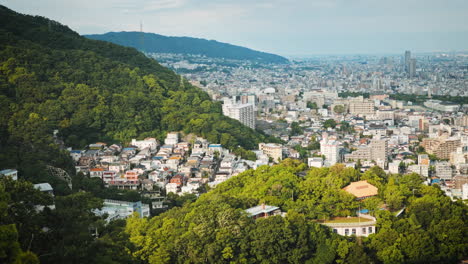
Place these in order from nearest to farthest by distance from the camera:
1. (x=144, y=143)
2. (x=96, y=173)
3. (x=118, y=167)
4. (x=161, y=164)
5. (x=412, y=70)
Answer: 1. (x=96, y=173)
2. (x=118, y=167)
3. (x=161, y=164)
4. (x=144, y=143)
5. (x=412, y=70)

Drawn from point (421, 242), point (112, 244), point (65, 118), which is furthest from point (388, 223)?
point (65, 118)

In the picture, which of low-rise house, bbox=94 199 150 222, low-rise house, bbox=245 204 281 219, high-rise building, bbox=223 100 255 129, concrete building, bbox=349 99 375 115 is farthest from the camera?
concrete building, bbox=349 99 375 115

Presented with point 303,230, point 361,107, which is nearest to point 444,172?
point 303,230

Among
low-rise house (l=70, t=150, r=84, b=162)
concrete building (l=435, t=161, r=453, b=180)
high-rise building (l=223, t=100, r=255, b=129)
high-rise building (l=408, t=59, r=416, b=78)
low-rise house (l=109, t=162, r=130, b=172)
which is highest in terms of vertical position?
high-rise building (l=408, t=59, r=416, b=78)

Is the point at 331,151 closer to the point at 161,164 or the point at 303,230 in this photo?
the point at 161,164

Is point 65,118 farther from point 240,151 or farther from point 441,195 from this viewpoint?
point 441,195

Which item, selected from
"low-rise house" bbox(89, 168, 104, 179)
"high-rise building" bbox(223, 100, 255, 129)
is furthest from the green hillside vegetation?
"high-rise building" bbox(223, 100, 255, 129)

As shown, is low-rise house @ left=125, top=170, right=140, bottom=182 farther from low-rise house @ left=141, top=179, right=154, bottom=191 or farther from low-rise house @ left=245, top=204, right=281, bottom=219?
low-rise house @ left=245, top=204, right=281, bottom=219

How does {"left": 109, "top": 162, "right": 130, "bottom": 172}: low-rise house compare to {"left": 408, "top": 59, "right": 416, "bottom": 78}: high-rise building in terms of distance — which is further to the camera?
{"left": 408, "top": 59, "right": 416, "bottom": 78}: high-rise building
